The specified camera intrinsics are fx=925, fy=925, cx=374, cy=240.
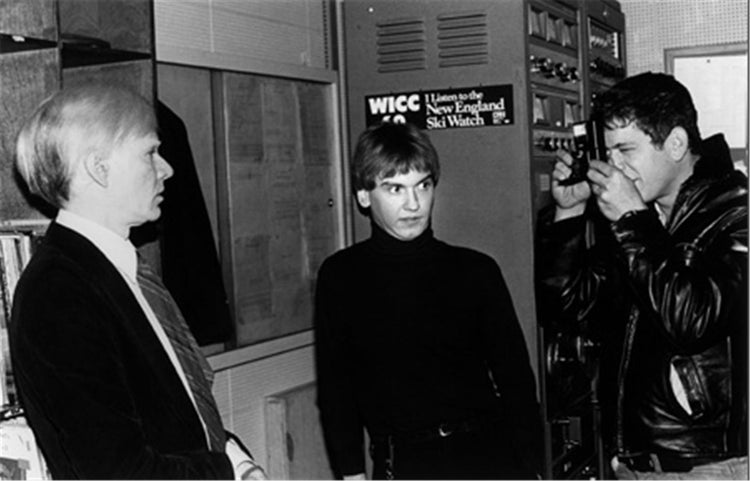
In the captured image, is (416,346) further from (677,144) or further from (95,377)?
(95,377)

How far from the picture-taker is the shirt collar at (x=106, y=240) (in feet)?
6.09

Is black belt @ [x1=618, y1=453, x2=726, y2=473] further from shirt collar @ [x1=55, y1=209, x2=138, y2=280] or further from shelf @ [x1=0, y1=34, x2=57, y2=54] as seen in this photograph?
shelf @ [x1=0, y1=34, x2=57, y2=54]

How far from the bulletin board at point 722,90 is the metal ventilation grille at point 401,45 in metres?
1.93

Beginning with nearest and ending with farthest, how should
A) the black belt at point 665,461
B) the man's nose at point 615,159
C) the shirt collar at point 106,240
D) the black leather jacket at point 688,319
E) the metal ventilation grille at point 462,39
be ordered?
the shirt collar at point 106,240, the black leather jacket at point 688,319, the black belt at point 665,461, the man's nose at point 615,159, the metal ventilation grille at point 462,39

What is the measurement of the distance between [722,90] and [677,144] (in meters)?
2.95

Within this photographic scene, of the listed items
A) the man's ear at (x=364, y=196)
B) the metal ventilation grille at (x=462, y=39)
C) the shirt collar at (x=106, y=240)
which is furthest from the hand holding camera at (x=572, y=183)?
the shirt collar at (x=106, y=240)

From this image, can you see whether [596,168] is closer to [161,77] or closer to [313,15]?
[161,77]

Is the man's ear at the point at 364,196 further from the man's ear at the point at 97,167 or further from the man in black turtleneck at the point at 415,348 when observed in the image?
the man's ear at the point at 97,167

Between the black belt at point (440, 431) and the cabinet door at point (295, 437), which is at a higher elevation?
the black belt at point (440, 431)

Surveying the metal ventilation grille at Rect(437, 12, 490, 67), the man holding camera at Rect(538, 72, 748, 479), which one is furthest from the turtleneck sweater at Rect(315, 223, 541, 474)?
the metal ventilation grille at Rect(437, 12, 490, 67)

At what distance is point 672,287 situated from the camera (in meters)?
1.99

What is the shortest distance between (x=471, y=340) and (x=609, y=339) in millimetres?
382

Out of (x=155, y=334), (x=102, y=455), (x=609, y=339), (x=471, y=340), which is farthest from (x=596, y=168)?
(x=102, y=455)

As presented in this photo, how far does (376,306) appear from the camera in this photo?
2.50 m
